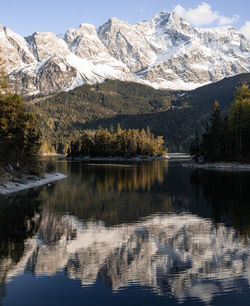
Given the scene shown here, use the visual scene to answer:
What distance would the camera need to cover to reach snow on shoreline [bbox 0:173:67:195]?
49.3 metres

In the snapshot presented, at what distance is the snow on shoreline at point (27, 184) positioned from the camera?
49319 mm

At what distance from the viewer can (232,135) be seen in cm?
11069

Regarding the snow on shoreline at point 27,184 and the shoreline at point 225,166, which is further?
the shoreline at point 225,166

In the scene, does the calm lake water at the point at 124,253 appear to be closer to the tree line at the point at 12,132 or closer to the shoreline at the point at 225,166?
the tree line at the point at 12,132

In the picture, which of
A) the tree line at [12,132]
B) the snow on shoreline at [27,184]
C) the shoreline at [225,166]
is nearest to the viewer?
the snow on shoreline at [27,184]

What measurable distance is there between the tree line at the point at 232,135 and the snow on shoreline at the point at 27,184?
56.0 metres

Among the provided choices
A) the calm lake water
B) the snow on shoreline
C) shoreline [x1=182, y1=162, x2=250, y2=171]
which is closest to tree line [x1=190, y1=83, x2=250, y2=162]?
shoreline [x1=182, y1=162, x2=250, y2=171]

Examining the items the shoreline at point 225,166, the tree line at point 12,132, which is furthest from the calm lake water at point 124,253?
the shoreline at point 225,166

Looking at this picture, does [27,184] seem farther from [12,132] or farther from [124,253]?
[124,253]

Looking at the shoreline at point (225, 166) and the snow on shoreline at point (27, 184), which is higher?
the shoreline at point (225, 166)

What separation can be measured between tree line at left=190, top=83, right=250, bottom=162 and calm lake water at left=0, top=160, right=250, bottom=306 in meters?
66.5

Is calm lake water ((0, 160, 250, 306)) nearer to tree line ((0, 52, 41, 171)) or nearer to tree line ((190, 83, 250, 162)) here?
tree line ((0, 52, 41, 171))

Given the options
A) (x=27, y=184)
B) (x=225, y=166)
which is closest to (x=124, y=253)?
(x=27, y=184)

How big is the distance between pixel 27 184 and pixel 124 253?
39.7m
